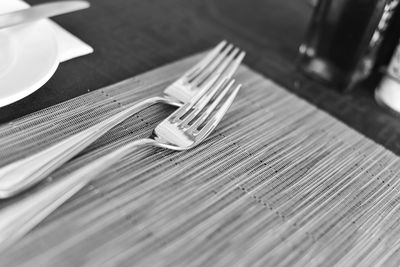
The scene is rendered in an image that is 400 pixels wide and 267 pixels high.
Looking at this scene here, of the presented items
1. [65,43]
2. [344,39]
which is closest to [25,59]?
[65,43]

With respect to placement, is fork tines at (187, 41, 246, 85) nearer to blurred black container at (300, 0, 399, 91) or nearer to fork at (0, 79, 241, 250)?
fork at (0, 79, 241, 250)

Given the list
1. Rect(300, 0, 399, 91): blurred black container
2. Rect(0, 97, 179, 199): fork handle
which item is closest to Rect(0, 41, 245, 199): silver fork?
Rect(0, 97, 179, 199): fork handle

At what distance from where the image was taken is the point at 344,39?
59cm

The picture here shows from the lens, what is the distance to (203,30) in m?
0.70

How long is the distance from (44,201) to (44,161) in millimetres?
44

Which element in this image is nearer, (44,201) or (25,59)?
(44,201)

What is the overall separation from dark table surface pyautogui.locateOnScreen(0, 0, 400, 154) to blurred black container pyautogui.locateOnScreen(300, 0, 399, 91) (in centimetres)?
2

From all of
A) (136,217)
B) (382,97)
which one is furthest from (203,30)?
(136,217)

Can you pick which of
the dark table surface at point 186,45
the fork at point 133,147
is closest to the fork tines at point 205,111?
the fork at point 133,147

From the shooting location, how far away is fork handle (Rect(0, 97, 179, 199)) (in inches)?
13.6

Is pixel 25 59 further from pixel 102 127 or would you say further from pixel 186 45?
pixel 186 45

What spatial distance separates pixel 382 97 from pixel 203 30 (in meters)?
0.29

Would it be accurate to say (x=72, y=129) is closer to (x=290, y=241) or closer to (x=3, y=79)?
(x=3, y=79)

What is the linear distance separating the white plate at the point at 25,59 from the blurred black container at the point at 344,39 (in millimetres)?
359
